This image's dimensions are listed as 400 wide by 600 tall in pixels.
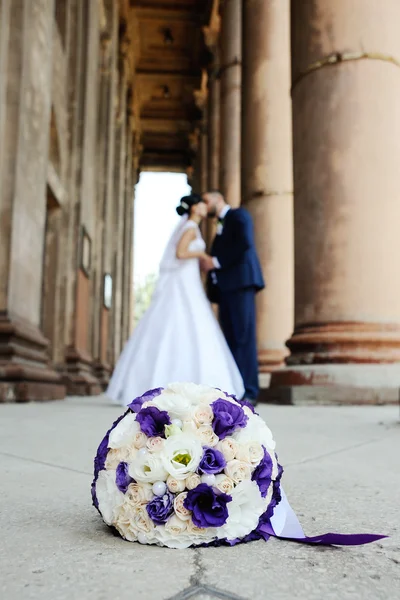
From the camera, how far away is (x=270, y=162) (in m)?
10.5

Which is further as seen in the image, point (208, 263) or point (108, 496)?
point (208, 263)

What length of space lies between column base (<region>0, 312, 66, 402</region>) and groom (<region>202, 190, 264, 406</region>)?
2032mm

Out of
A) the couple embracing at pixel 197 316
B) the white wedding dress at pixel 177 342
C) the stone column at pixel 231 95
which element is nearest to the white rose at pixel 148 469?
the white wedding dress at pixel 177 342

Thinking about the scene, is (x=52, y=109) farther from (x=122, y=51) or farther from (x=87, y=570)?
(x=122, y=51)

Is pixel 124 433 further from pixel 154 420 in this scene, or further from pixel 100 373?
pixel 100 373

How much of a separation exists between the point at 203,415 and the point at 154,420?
11 cm

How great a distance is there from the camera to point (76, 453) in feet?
8.84

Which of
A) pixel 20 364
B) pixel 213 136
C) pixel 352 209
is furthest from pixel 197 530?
pixel 213 136

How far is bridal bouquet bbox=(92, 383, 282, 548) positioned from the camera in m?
1.28

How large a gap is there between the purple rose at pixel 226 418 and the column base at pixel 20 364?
16.7ft

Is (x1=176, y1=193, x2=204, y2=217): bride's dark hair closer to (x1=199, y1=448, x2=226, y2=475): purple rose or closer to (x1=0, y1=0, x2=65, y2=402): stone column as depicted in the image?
(x1=0, y1=0, x2=65, y2=402): stone column

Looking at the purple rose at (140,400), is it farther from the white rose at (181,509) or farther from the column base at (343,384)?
→ the column base at (343,384)

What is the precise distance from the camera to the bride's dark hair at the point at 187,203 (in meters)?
6.54

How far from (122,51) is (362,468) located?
68.8 feet
